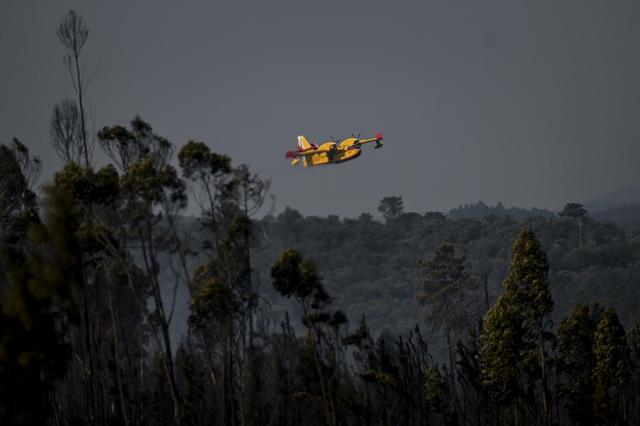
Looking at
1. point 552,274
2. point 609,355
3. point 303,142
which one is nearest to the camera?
point 609,355

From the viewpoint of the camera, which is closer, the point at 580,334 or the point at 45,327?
the point at 45,327

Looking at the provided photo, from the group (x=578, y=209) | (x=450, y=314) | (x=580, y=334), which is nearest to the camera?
(x=580, y=334)

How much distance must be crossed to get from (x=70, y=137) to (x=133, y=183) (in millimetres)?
5589

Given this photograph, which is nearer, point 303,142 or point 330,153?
point 330,153

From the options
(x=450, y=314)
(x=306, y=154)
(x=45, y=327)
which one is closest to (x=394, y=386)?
(x=45, y=327)

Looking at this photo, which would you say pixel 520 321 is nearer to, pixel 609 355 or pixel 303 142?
pixel 609 355

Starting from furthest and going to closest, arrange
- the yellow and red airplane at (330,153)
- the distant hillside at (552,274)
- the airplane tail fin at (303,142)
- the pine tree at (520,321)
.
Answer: the distant hillside at (552,274), the airplane tail fin at (303,142), the yellow and red airplane at (330,153), the pine tree at (520,321)

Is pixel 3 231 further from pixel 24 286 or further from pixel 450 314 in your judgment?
pixel 450 314

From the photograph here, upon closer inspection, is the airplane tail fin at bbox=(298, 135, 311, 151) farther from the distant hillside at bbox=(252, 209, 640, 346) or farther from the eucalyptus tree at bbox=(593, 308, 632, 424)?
the distant hillside at bbox=(252, 209, 640, 346)

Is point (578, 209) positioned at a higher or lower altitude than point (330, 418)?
higher

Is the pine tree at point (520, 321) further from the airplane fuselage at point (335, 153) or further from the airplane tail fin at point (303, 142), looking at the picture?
the airplane tail fin at point (303, 142)

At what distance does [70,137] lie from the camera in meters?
33.4

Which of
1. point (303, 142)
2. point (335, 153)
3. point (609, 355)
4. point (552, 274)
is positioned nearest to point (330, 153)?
point (335, 153)

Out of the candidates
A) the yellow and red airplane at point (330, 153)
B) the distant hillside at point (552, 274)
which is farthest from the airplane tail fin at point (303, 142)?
the distant hillside at point (552, 274)
